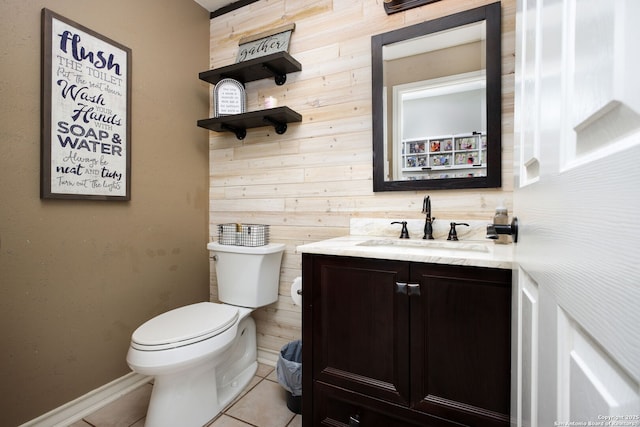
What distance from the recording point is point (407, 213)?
Result: 1587 millimetres

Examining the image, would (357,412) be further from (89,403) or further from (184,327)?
(89,403)

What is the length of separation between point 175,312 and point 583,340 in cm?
168

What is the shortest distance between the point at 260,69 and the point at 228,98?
12.0 inches

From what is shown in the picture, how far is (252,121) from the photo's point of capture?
74.3 inches

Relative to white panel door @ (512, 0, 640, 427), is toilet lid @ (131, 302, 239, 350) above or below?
below

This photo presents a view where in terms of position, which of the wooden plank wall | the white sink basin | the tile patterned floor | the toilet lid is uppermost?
the wooden plank wall

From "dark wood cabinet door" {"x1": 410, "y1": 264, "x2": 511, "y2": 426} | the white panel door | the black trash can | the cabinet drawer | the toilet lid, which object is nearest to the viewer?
the white panel door

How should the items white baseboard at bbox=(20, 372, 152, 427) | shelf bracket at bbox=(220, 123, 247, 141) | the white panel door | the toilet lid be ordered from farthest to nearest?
shelf bracket at bbox=(220, 123, 247, 141), white baseboard at bbox=(20, 372, 152, 427), the toilet lid, the white panel door

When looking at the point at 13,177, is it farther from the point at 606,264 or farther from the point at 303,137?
the point at 606,264

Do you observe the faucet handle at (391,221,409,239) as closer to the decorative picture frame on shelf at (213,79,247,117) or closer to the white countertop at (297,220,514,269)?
the white countertop at (297,220,514,269)

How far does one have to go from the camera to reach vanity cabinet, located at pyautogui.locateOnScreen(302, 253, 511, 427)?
95cm

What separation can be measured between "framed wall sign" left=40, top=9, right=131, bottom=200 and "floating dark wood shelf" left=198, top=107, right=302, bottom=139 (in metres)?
0.49

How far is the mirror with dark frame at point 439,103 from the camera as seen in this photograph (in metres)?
1.39

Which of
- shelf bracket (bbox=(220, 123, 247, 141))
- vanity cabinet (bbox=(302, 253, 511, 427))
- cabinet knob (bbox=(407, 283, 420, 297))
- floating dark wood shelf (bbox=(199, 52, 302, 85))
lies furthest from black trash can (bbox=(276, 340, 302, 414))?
floating dark wood shelf (bbox=(199, 52, 302, 85))
